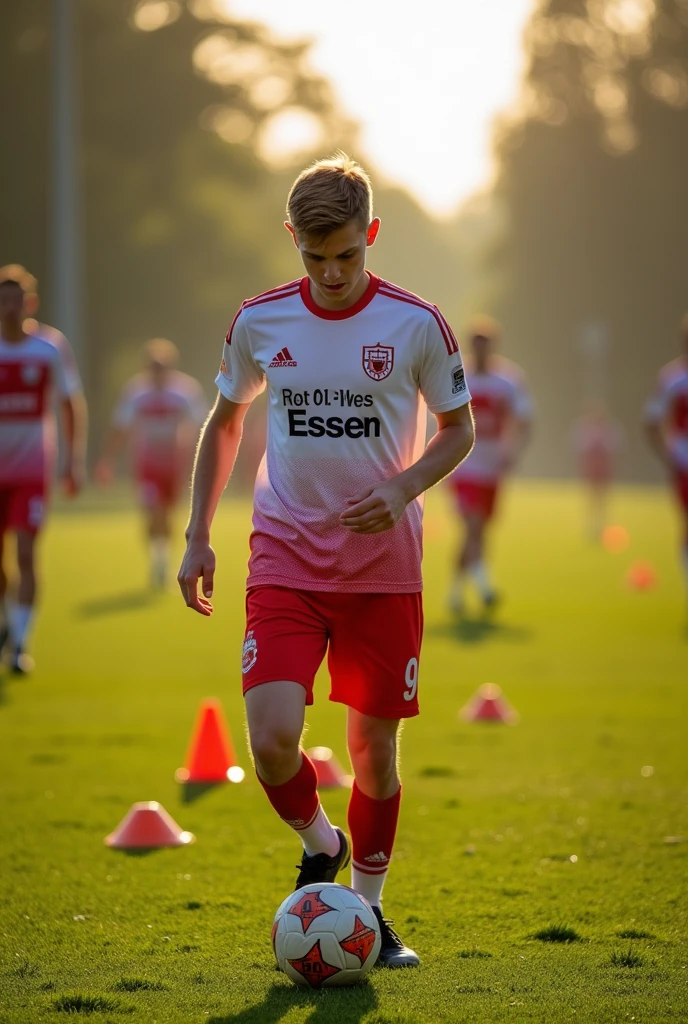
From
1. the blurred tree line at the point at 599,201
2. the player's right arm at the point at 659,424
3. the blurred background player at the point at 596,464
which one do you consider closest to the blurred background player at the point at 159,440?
the player's right arm at the point at 659,424

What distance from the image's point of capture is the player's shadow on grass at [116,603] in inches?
647

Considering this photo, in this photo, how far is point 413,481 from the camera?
4.71 m

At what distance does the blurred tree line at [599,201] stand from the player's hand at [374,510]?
195 feet

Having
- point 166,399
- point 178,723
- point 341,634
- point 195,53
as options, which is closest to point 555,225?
point 195,53

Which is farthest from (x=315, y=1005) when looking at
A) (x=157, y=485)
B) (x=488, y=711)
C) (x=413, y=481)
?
(x=157, y=485)

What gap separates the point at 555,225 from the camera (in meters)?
66.5

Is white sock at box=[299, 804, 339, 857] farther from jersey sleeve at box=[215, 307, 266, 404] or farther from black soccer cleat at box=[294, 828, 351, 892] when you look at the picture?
jersey sleeve at box=[215, 307, 266, 404]

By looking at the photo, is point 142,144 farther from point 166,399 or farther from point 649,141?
point 166,399

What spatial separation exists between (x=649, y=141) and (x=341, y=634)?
2415 inches

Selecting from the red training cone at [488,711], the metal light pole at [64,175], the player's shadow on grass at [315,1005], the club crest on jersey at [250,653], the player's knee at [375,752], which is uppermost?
the metal light pole at [64,175]

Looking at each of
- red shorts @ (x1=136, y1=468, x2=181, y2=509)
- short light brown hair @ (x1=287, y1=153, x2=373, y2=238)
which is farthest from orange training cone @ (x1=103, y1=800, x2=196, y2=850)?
red shorts @ (x1=136, y1=468, x2=181, y2=509)

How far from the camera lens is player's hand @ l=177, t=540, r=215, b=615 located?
490 centimetres

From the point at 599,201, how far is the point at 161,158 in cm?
1913

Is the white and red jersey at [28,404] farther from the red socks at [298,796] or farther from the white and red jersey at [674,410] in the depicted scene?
the red socks at [298,796]
